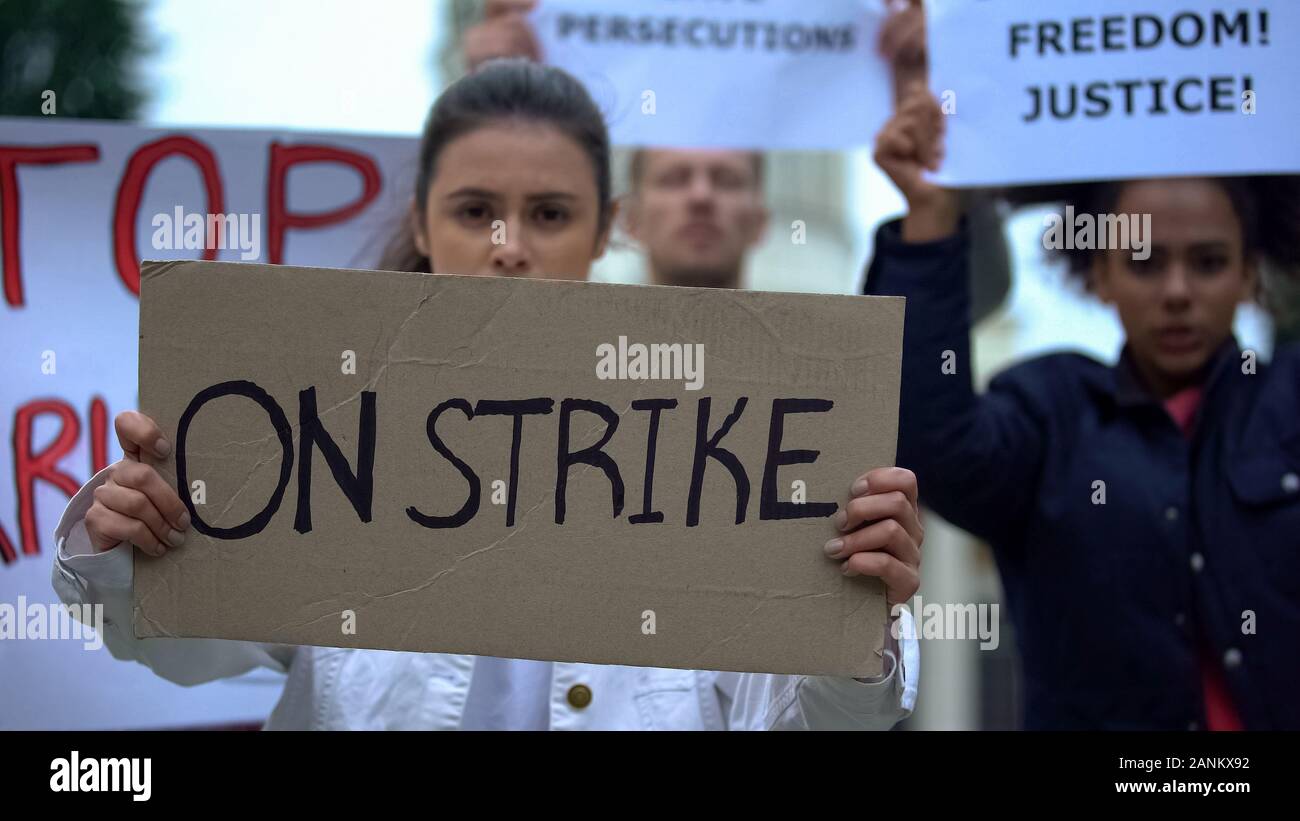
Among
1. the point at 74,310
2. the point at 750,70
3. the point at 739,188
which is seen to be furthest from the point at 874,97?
the point at 74,310

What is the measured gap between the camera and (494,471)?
1686mm

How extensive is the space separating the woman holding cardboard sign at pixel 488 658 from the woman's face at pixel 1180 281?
1.01 meters

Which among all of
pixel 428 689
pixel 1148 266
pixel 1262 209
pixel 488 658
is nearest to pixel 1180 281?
pixel 1148 266

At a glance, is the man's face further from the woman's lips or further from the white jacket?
the white jacket

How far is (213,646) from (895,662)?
101 centimetres

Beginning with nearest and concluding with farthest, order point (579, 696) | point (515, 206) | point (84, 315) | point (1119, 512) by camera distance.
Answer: point (579, 696) < point (515, 206) < point (1119, 512) < point (84, 315)

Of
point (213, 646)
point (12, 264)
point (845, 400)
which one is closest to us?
point (845, 400)

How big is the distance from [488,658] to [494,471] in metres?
0.52

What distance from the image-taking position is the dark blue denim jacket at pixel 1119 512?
7.58 feet

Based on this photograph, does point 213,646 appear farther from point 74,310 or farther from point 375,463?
point 74,310

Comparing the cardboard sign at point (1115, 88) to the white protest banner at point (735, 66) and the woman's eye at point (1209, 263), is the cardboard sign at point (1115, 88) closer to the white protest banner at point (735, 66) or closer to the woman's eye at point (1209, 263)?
the woman's eye at point (1209, 263)

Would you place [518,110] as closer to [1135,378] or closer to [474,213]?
[474,213]

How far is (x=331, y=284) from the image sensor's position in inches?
66.0

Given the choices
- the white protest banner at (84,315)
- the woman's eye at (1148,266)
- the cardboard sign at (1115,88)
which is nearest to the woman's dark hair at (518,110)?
the white protest banner at (84,315)
